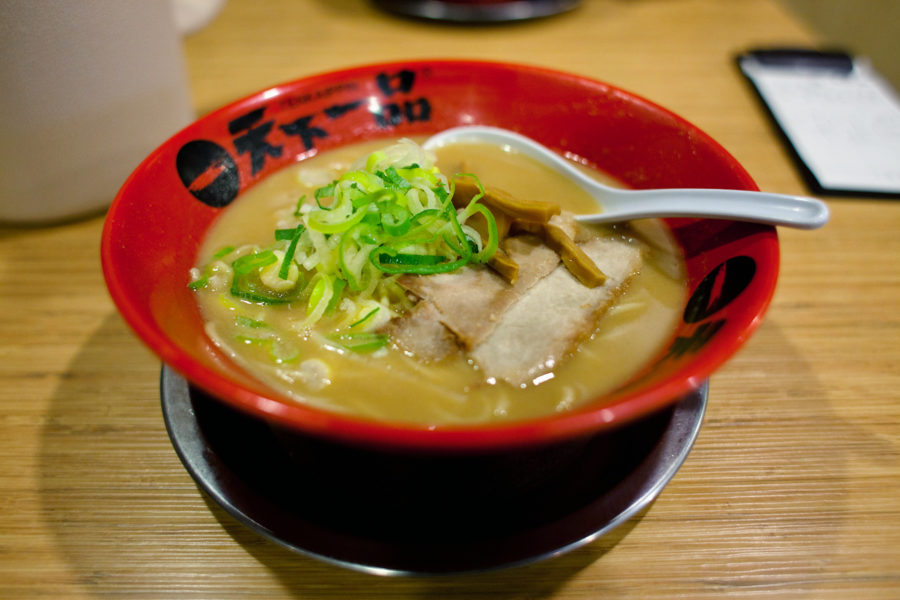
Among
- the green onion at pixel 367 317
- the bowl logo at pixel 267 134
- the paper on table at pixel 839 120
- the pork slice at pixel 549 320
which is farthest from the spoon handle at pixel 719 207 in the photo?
the paper on table at pixel 839 120

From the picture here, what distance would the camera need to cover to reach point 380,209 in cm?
128

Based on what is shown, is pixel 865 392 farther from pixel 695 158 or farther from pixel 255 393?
pixel 255 393

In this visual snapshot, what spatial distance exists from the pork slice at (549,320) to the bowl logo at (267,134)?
2.43ft

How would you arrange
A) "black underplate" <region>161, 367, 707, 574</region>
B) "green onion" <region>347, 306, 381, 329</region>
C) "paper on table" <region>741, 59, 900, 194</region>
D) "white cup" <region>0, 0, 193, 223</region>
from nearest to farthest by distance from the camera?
"black underplate" <region>161, 367, 707, 574</region>
"green onion" <region>347, 306, 381, 329</region>
"white cup" <region>0, 0, 193, 223</region>
"paper on table" <region>741, 59, 900, 194</region>

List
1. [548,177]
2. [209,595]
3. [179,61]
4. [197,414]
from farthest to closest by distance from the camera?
[179,61]
[548,177]
[197,414]
[209,595]

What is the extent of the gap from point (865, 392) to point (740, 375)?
257mm

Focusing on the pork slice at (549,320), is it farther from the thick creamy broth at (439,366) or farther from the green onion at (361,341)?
the green onion at (361,341)

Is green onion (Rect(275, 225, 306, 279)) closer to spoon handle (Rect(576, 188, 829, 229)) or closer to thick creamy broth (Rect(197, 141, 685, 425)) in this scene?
thick creamy broth (Rect(197, 141, 685, 425))

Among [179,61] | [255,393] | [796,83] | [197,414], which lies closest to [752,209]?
[255,393]

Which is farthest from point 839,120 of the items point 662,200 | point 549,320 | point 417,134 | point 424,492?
point 424,492

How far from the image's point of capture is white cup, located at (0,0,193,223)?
142cm

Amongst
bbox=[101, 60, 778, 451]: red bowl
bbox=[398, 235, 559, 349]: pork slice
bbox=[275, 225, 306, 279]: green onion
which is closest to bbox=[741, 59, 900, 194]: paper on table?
bbox=[101, 60, 778, 451]: red bowl

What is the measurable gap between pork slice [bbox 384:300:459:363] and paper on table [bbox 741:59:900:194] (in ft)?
4.84

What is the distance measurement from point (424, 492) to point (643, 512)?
0.39m
